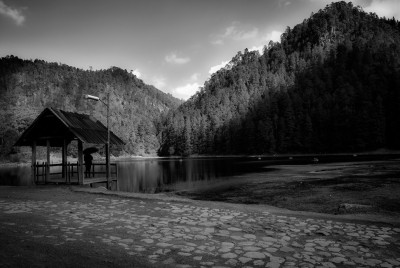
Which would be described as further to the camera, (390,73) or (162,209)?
(390,73)

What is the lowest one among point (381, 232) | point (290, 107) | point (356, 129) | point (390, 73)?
point (381, 232)

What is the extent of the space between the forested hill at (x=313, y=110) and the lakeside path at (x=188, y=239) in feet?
332

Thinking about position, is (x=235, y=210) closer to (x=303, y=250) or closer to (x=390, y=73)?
(x=303, y=250)

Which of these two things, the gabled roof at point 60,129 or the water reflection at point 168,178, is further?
the water reflection at point 168,178

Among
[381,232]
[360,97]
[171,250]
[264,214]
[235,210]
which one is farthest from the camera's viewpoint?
[360,97]

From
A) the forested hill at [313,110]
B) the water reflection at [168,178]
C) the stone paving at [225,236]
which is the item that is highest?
the forested hill at [313,110]

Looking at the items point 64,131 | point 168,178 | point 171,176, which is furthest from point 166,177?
point 64,131

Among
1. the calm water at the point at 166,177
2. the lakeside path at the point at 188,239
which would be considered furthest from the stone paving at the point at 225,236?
the calm water at the point at 166,177

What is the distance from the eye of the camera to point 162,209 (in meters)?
10.5

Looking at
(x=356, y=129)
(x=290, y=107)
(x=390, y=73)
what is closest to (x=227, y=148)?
(x=290, y=107)

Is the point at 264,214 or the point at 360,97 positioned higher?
the point at 360,97

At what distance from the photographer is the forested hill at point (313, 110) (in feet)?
333

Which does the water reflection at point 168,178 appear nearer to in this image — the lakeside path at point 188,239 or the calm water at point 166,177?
the calm water at point 166,177

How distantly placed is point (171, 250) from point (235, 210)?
491 cm
